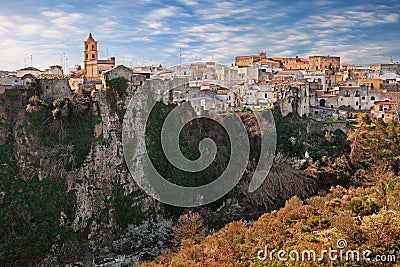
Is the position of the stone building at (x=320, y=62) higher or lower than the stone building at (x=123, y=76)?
higher

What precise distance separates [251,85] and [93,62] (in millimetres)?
14222

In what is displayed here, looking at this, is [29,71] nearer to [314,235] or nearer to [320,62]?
[314,235]

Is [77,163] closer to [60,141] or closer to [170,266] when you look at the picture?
[60,141]

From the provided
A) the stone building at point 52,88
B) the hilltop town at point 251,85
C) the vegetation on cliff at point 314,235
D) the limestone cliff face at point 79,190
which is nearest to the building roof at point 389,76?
the hilltop town at point 251,85

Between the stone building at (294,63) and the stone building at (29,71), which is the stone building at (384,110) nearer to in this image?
the stone building at (294,63)

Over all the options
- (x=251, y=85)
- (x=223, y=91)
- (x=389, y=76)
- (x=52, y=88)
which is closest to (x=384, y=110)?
(x=389, y=76)

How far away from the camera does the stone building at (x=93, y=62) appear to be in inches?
1379

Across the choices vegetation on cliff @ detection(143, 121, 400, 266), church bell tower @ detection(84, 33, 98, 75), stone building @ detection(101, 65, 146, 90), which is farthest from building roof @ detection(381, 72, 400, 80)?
church bell tower @ detection(84, 33, 98, 75)

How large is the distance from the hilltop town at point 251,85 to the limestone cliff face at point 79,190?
1.74m

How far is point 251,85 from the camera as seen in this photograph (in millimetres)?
38312

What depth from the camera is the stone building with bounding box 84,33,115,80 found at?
35031 mm

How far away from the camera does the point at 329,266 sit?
11.9m

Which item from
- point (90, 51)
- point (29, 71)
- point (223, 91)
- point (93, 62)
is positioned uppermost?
point (90, 51)

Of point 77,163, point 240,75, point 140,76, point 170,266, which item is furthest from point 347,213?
point 240,75
